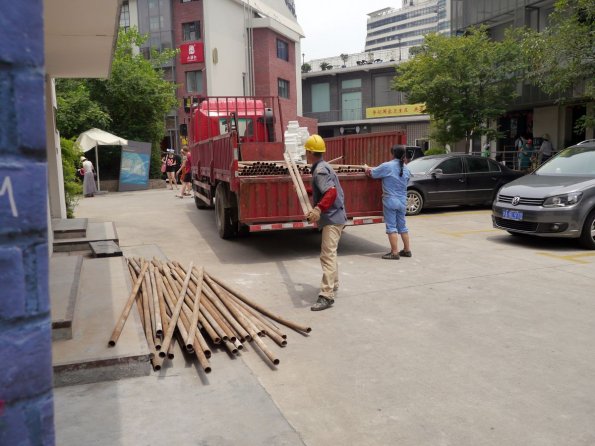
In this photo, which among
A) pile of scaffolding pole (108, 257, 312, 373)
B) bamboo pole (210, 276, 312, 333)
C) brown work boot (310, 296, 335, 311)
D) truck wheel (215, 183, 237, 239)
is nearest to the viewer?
pile of scaffolding pole (108, 257, 312, 373)

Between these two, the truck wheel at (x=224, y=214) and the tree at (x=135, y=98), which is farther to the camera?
the tree at (x=135, y=98)

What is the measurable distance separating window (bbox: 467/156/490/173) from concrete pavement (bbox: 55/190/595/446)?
635cm

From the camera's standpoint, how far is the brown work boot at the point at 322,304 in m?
5.76

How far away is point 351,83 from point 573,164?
129ft

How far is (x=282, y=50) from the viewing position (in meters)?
42.7

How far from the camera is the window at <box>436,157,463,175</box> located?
13.6m

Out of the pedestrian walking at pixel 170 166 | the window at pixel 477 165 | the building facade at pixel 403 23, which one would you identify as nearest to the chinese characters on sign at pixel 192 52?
the pedestrian walking at pixel 170 166

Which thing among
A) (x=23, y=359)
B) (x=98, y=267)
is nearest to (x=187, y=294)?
(x=98, y=267)

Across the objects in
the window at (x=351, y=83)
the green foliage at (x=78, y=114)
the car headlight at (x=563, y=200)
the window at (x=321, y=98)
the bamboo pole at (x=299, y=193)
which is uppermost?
the window at (x=351, y=83)

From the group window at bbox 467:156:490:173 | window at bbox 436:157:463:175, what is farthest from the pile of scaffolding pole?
window at bbox 467:156:490:173

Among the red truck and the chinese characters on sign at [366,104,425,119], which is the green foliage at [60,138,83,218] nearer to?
the red truck

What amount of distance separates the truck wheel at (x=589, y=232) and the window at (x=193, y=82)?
32.6m

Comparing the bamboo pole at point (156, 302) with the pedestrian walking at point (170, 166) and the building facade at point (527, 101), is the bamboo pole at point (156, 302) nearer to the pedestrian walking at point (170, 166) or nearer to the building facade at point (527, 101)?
the pedestrian walking at point (170, 166)

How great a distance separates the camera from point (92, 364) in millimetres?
3877
